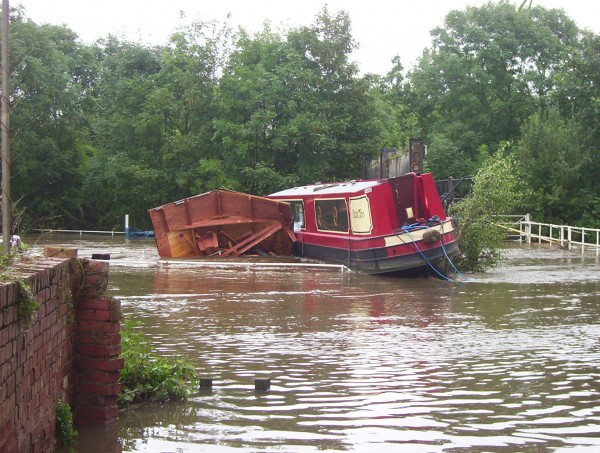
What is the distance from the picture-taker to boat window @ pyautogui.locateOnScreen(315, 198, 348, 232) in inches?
1080

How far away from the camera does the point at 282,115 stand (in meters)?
48.8

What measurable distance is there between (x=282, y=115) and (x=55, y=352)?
42248mm

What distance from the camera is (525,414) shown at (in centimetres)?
840

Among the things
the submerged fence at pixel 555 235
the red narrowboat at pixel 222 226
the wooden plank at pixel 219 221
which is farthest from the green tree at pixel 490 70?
the wooden plank at pixel 219 221

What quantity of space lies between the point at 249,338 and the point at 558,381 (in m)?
4.72

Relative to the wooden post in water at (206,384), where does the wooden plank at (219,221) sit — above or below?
above

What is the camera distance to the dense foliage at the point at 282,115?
45.8 metres

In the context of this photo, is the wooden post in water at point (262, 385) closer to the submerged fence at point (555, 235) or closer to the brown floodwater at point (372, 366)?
the brown floodwater at point (372, 366)

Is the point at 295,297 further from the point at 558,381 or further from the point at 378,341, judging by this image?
the point at 558,381

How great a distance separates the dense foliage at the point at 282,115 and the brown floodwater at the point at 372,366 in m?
24.9

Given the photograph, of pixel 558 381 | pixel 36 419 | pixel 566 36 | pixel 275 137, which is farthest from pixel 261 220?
pixel 566 36

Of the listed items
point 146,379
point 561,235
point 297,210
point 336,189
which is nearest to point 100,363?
point 146,379

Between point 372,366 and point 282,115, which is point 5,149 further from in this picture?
point 282,115

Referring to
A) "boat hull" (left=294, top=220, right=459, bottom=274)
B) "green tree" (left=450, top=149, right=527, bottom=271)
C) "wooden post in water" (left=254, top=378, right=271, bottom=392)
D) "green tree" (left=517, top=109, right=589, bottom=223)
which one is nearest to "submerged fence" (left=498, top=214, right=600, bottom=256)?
"green tree" (left=450, top=149, right=527, bottom=271)
